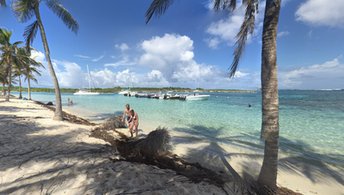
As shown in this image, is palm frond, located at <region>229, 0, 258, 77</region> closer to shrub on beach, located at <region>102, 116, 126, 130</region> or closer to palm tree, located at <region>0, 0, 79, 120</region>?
shrub on beach, located at <region>102, 116, 126, 130</region>

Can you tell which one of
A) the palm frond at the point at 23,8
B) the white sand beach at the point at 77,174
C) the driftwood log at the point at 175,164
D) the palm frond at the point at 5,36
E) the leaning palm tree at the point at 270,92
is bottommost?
the driftwood log at the point at 175,164

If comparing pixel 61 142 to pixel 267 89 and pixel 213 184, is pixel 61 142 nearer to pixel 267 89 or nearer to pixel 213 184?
pixel 213 184

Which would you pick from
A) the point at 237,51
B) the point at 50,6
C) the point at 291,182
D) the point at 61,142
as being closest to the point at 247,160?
the point at 291,182

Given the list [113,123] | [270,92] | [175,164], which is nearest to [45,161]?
[175,164]

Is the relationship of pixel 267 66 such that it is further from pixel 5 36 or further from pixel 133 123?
pixel 5 36

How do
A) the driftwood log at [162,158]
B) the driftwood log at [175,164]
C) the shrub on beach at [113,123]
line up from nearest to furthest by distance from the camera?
the driftwood log at [175,164] < the driftwood log at [162,158] < the shrub on beach at [113,123]

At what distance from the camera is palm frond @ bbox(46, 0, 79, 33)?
401 inches

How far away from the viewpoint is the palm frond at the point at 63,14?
10192 mm

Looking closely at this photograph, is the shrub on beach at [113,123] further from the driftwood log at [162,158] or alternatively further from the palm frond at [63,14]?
the palm frond at [63,14]

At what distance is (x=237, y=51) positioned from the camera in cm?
439

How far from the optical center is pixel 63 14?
10602 mm

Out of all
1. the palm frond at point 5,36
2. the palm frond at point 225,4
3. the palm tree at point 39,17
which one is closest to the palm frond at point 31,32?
the palm tree at point 39,17

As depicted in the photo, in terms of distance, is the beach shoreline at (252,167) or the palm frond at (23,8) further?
the palm frond at (23,8)

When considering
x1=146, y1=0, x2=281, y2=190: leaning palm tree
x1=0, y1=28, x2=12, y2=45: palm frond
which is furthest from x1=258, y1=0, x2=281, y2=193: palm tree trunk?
x1=0, y1=28, x2=12, y2=45: palm frond
